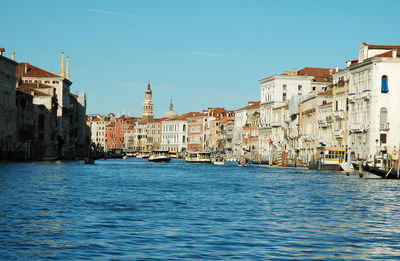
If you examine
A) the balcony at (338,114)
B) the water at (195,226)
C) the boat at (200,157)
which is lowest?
the water at (195,226)

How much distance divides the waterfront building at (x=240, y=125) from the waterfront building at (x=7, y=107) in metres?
56.1

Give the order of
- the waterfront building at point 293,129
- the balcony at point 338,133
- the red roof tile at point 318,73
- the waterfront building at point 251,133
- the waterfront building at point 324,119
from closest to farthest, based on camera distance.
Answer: the balcony at point 338,133 < the waterfront building at point 324,119 < the waterfront building at point 293,129 < the red roof tile at point 318,73 < the waterfront building at point 251,133

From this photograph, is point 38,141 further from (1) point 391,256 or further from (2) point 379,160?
(1) point 391,256

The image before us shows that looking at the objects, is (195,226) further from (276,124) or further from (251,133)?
(251,133)

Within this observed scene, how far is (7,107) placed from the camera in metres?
80.9

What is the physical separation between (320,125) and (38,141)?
36605 mm

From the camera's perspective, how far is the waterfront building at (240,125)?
134 m

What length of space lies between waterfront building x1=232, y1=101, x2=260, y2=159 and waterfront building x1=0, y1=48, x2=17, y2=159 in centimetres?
5611

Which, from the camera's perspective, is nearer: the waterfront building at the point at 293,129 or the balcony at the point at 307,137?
the balcony at the point at 307,137

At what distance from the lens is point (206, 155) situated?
115 meters

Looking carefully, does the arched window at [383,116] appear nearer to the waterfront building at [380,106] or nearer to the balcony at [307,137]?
the waterfront building at [380,106]

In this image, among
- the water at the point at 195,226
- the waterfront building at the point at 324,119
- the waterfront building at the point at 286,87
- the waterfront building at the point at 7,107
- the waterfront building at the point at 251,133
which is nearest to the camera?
the water at the point at 195,226

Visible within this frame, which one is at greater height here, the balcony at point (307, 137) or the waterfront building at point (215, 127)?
the waterfront building at point (215, 127)

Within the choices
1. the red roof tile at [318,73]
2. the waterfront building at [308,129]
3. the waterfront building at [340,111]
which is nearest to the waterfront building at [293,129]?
the waterfront building at [308,129]
